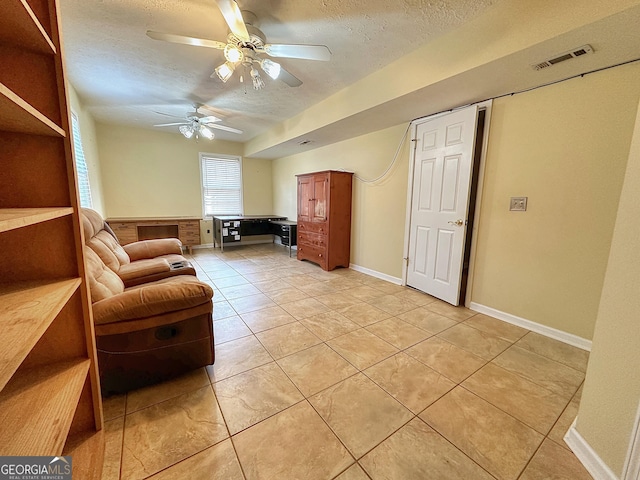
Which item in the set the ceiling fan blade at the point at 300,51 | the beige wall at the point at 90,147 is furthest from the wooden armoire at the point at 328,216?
the beige wall at the point at 90,147

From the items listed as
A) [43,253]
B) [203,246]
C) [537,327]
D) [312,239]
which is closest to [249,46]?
[43,253]

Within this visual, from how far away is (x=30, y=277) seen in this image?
95cm

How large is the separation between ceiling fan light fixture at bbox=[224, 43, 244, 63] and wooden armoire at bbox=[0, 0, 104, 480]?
1.20 metres

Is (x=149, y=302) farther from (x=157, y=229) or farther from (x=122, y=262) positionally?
(x=157, y=229)

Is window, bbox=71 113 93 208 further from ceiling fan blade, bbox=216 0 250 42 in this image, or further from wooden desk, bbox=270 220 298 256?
wooden desk, bbox=270 220 298 256

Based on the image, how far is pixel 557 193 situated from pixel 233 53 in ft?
9.42

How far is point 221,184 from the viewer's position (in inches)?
240

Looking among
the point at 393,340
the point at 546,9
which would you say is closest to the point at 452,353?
the point at 393,340

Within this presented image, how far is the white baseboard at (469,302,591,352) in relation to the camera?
2084 mm

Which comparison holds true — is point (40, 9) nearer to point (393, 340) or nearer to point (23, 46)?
point (23, 46)

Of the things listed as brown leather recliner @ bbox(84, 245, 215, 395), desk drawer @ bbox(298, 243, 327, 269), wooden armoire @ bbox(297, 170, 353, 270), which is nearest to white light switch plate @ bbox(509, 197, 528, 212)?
wooden armoire @ bbox(297, 170, 353, 270)

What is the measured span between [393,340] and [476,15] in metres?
2.55

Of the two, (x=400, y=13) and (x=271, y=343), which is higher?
(x=400, y=13)

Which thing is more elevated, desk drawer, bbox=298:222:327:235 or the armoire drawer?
desk drawer, bbox=298:222:327:235
